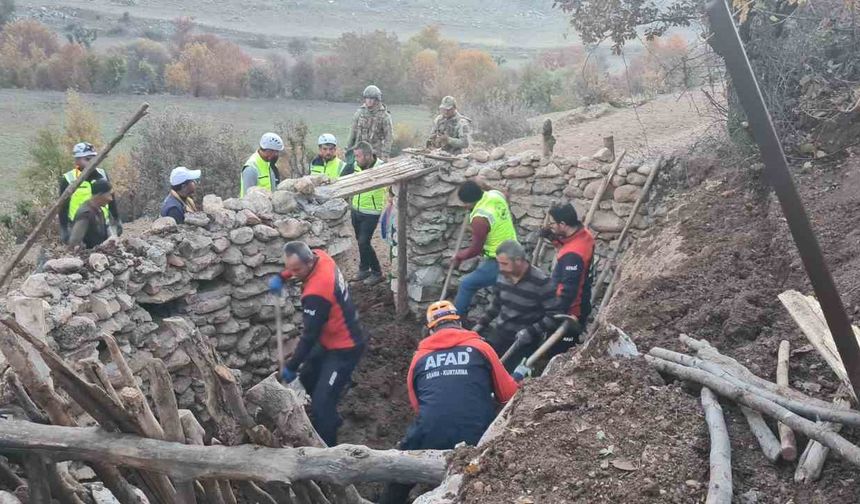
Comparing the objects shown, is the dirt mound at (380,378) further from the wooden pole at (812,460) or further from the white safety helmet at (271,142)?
the wooden pole at (812,460)

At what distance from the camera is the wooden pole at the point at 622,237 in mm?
9492

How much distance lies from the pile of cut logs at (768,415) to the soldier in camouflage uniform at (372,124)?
25.9 ft

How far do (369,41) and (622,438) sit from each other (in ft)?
83.8

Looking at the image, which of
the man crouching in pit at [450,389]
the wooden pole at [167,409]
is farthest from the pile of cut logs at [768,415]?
the wooden pole at [167,409]

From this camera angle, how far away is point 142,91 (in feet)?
88.2

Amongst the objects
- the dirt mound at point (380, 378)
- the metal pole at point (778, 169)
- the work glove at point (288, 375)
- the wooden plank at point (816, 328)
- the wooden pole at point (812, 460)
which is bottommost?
the dirt mound at point (380, 378)

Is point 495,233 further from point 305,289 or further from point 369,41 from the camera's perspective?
point 369,41

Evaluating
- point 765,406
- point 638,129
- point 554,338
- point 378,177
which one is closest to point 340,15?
point 638,129

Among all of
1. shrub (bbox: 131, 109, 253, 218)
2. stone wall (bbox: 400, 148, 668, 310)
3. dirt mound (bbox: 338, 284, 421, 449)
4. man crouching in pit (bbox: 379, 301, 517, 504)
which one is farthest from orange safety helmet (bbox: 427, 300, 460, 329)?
shrub (bbox: 131, 109, 253, 218)

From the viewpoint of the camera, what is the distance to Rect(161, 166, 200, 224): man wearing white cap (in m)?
8.05

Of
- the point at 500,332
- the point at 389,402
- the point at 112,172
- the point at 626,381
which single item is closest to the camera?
the point at 626,381

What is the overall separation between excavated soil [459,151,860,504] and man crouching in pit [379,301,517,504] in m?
0.54

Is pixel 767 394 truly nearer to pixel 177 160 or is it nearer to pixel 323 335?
pixel 323 335

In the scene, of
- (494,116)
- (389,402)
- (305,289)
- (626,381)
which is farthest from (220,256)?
(494,116)
